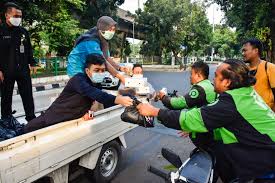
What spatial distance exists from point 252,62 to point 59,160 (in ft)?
9.37

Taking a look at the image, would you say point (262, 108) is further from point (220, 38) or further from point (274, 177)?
point (220, 38)

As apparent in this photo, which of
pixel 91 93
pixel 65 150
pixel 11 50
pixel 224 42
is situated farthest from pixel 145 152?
pixel 224 42

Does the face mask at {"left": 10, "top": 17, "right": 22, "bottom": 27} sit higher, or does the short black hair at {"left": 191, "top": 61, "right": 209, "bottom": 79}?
the face mask at {"left": 10, "top": 17, "right": 22, "bottom": 27}

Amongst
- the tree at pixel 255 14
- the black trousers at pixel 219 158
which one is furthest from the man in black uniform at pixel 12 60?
the tree at pixel 255 14

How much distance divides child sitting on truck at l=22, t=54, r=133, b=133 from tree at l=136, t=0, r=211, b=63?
33.0 metres

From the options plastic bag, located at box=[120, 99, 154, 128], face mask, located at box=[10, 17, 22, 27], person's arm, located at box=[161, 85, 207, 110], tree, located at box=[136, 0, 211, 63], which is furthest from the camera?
tree, located at box=[136, 0, 211, 63]

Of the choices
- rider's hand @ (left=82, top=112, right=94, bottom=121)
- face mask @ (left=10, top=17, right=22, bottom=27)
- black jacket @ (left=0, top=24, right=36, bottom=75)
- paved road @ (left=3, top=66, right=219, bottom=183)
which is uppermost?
face mask @ (left=10, top=17, right=22, bottom=27)

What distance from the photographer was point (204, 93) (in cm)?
352

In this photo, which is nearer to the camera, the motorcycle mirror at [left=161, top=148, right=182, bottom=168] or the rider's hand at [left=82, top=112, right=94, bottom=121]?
the motorcycle mirror at [left=161, top=148, right=182, bottom=168]

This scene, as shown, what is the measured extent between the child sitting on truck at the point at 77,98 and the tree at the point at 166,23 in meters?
33.0

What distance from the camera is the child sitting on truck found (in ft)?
12.0

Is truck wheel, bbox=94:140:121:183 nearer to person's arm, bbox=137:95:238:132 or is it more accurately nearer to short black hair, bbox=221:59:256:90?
person's arm, bbox=137:95:238:132

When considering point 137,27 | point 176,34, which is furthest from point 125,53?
point 176,34

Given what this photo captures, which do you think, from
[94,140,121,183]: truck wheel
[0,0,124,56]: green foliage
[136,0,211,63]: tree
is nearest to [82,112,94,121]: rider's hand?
[94,140,121,183]: truck wheel
